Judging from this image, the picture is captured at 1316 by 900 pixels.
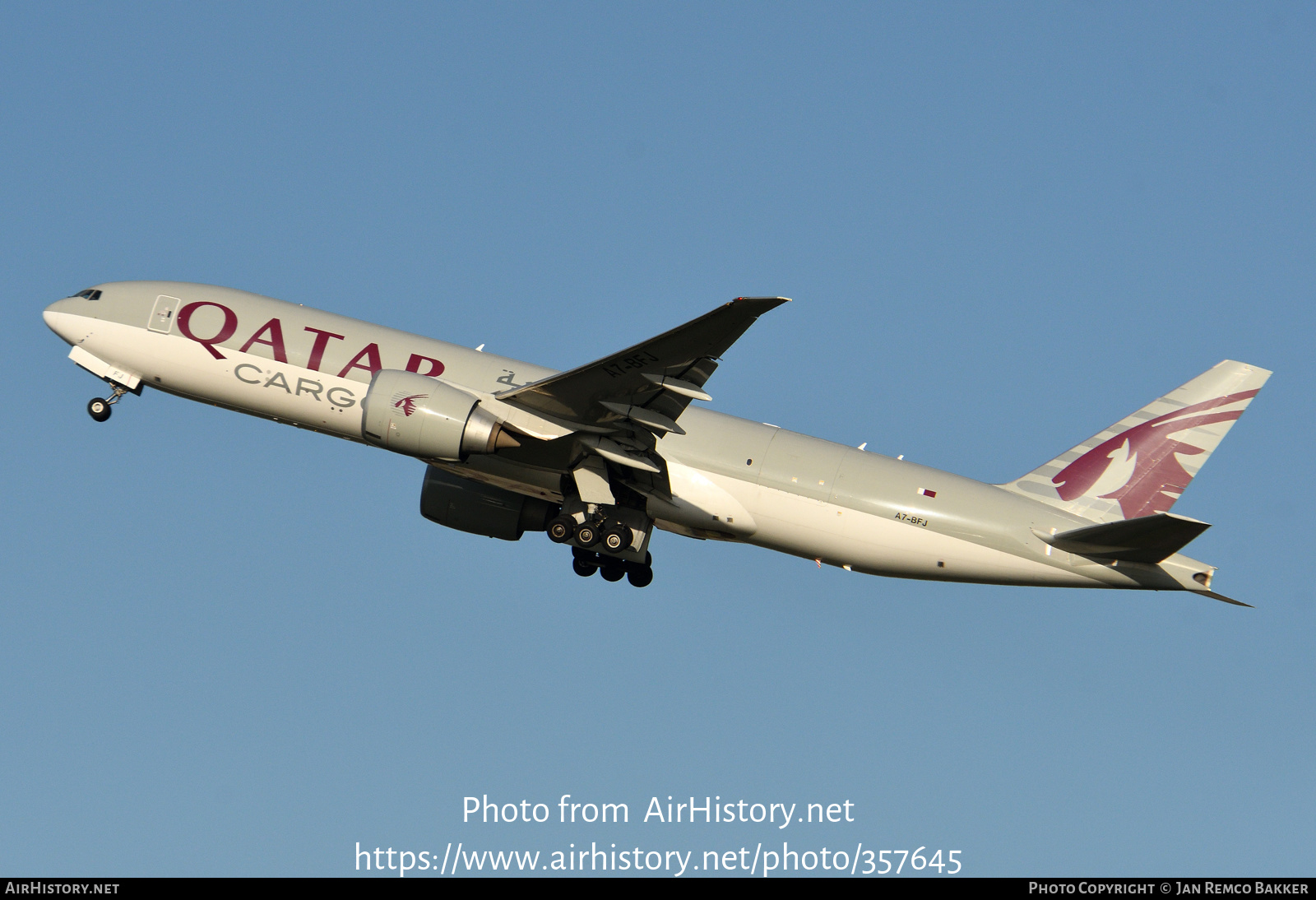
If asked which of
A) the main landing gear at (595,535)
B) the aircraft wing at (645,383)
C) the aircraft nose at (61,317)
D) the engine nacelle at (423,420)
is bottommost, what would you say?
the main landing gear at (595,535)

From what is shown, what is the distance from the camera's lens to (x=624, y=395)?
26547mm

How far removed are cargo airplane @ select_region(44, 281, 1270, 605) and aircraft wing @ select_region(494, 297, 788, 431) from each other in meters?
0.06

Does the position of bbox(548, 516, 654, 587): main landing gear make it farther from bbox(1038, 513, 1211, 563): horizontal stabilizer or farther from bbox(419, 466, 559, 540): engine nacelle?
bbox(1038, 513, 1211, 563): horizontal stabilizer

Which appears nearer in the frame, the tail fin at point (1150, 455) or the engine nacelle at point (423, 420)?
the engine nacelle at point (423, 420)

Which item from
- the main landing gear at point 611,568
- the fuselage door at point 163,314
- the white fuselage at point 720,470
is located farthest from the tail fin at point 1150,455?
the fuselage door at point 163,314

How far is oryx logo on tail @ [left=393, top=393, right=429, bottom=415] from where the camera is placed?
2631 centimetres

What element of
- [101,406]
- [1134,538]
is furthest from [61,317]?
[1134,538]

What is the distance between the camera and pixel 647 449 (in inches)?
1101

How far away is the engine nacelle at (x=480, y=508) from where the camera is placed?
31.4 metres

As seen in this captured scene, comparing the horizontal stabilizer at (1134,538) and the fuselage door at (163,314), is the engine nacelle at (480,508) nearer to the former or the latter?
the fuselage door at (163,314)

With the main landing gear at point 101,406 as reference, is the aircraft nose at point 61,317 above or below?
above

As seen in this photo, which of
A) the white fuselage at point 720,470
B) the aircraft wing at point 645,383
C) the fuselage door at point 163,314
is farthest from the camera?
the fuselage door at point 163,314

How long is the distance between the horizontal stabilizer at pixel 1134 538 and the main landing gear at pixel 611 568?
10.0 metres
